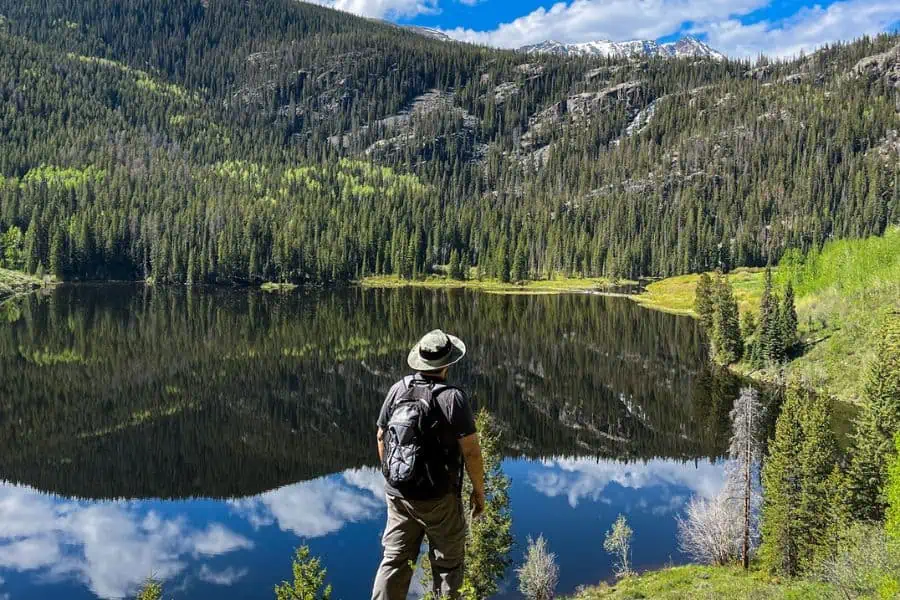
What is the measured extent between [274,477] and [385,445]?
4316cm

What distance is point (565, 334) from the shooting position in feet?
327

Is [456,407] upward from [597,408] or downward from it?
upward

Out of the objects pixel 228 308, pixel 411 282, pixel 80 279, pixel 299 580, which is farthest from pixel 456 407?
pixel 80 279

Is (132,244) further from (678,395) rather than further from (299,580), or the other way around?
(299,580)

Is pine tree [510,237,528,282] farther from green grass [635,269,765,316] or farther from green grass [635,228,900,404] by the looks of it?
green grass [635,228,900,404]

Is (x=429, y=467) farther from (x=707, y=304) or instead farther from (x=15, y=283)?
(x=15, y=283)

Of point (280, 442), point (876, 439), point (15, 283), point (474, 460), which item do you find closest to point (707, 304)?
point (876, 439)

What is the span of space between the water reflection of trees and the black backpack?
41.8m

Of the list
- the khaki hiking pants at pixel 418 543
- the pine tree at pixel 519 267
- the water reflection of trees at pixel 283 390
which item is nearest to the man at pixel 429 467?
the khaki hiking pants at pixel 418 543

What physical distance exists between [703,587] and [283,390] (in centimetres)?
5031

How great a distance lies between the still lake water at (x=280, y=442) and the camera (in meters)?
38.0

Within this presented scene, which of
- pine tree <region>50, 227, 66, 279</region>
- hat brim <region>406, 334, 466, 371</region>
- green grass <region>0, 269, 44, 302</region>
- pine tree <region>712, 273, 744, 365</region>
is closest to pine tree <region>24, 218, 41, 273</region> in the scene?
green grass <region>0, 269, 44, 302</region>

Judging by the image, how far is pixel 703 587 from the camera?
92.9 ft

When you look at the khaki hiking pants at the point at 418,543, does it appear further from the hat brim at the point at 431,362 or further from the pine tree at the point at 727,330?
the pine tree at the point at 727,330
